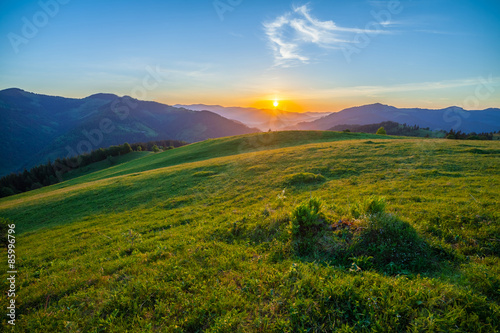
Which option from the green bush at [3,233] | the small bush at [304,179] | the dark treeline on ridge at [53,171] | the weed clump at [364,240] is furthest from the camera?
the dark treeline on ridge at [53,171]

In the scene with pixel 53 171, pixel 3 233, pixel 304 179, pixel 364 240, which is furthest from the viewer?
pixel 53 171

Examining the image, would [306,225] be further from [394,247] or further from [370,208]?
[394,247]

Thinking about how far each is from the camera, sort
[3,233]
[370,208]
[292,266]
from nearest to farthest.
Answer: [292,266], [370,208], [3,233]

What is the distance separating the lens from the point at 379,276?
4.81 meters

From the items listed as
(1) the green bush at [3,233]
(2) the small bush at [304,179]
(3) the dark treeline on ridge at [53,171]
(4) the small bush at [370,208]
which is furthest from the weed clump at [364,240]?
(3) the dark treeline on ridge at [53,171]

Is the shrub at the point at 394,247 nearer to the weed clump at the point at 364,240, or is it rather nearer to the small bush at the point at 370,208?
the weed clump at the point at 364,240

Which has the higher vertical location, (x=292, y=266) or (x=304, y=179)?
(x=304, y=179)

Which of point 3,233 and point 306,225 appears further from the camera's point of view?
point 3,233

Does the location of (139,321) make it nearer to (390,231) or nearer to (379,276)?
(379,276)

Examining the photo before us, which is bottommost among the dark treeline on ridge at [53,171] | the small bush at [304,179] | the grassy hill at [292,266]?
the dark treeline on ridge at [53,171]

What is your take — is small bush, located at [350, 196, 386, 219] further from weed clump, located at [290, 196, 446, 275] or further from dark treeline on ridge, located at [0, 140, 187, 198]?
dark treeline on ridge, located at [0, 140, 187, 198]

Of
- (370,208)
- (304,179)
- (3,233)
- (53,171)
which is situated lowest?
(53,171)

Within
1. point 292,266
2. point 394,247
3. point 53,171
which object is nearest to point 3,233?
point 292,266

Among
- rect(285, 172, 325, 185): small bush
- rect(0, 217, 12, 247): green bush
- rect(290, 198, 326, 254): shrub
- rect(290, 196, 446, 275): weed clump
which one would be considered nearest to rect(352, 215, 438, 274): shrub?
rect(290, 196, 446, 275): weed clump
